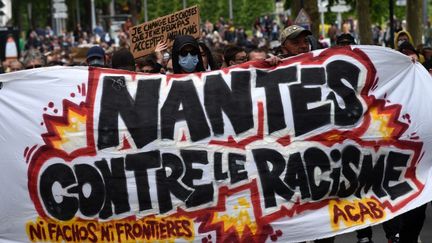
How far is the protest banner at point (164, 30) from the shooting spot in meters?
13.7

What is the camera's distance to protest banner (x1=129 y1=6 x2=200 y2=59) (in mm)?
13664

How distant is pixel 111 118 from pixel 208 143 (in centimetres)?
68

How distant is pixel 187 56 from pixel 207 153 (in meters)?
0.96

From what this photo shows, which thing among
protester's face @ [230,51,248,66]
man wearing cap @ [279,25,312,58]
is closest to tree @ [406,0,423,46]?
protester's face @ [230,51,248,66]

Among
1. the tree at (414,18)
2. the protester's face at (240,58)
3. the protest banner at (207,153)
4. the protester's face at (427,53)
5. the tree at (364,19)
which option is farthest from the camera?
the tree at (414,18)

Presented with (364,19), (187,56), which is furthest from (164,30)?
(364,19)

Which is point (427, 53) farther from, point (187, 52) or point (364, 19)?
point (364, 19)

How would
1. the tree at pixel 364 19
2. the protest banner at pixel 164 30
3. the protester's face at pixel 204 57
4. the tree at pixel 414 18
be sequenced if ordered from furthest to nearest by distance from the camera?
the tree at pixel 414 18, the tree at pixel 364 19, the protest banner at pixel 164 30, the protester's face at pixel 204 57

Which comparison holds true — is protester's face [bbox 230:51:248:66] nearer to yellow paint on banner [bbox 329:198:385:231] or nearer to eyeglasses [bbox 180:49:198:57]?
eyeglasses [bbox 180:49:198:57]

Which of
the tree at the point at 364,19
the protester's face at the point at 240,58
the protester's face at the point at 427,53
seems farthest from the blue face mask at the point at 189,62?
the tree at the point at 364,19

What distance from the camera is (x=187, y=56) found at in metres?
9.65

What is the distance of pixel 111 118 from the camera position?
9.05 m

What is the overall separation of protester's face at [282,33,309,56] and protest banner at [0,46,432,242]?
436 mm

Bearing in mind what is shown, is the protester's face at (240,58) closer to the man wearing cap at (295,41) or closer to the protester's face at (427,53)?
the man wearing cap at (295,41)
